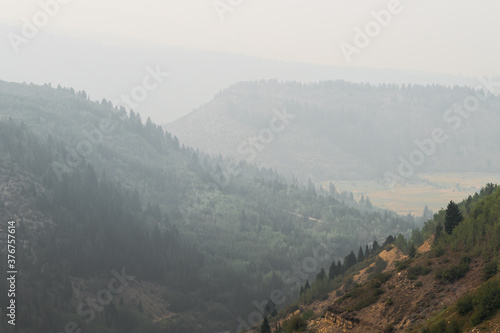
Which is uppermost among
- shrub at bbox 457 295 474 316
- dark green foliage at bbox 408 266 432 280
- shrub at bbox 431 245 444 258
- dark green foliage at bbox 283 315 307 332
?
→ shrub at bbox 431 245 444 258

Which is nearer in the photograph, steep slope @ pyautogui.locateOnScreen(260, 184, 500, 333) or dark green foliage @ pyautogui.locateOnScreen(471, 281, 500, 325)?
dark green foliage @ pyautogui.locateOnScreen(471, 281, 500, 325)

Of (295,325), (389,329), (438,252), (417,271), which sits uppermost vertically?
(438,252)

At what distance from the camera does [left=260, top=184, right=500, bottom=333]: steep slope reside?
58.9 m

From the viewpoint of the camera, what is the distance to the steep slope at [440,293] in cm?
5888

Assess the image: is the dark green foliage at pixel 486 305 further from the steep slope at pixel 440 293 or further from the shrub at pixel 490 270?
the shrub at pixel 490 270

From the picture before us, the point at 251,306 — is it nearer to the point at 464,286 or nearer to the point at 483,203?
the point at 483,203

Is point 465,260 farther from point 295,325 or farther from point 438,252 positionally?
point 295,325

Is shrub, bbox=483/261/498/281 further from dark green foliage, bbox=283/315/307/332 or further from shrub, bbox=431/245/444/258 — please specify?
dark green foliage, bbox=283/315/307/332

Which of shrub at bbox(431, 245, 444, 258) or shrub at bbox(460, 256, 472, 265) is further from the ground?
shrub at bbox(431, 245, 444, 258)

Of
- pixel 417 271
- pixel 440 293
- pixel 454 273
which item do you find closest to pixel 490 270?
pixel 454 273

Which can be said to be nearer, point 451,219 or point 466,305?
point 466,305

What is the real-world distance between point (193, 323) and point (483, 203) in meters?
122

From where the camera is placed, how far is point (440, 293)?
238 feet

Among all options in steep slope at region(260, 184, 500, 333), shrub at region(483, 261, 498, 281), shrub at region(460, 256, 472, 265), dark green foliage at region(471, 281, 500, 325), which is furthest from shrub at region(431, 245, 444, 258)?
dark green foliage at region(471, 281, 500, 325)
